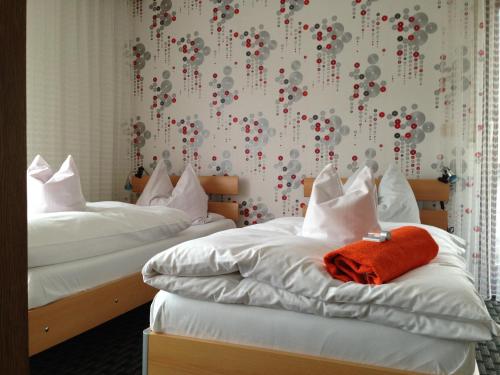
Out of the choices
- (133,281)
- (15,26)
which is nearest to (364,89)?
A: (133,281)

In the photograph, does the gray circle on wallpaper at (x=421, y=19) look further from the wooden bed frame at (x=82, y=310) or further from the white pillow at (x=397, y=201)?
the wooden bed frame at (x=82, y=310)

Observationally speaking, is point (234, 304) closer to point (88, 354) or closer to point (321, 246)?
point (321, 246)

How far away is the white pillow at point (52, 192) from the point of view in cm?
232

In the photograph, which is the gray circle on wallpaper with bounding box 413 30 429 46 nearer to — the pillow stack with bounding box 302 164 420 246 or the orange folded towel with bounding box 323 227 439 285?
the pillow stack with bounding box 302 164 420 246

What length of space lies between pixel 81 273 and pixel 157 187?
158 centimetres

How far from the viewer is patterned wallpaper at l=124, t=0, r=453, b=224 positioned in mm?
3029

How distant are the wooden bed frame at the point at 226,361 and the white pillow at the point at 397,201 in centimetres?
168

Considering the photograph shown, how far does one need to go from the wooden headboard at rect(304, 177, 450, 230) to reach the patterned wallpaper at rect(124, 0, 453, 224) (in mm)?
102

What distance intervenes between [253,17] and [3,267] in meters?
3.33

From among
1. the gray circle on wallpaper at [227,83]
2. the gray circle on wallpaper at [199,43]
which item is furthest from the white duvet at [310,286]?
the gray circle on wallpaper at [199,43]

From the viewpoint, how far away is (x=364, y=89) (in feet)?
10.3

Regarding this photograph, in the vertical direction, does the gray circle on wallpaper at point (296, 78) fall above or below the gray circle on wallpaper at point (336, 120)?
above

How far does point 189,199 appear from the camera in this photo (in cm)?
332

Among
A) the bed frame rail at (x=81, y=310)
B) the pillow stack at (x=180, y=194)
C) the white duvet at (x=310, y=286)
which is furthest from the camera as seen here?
the pillow stack at (x=180, y=194)
